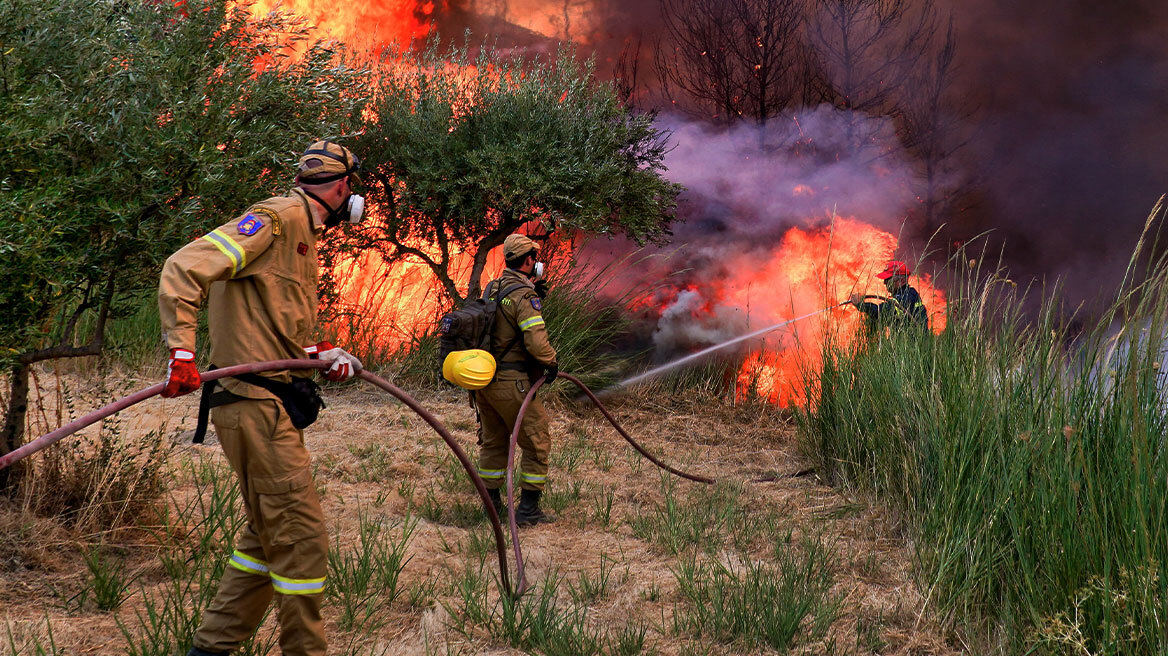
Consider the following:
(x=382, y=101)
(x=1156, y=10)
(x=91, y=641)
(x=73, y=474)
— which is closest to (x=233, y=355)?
(x=91, y=641)

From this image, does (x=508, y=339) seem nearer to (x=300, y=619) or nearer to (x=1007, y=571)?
(x=300, y=619)

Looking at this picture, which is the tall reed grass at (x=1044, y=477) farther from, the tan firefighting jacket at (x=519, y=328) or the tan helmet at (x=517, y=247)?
the tan helmet at (x=517, y=247)

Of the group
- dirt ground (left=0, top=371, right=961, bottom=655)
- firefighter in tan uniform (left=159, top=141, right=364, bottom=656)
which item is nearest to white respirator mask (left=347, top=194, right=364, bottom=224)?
firefighter in tan uniform (left=159, top=141, right=364, bottom=656)

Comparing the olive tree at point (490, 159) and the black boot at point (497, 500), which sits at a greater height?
the olive tree at point (490, 159)

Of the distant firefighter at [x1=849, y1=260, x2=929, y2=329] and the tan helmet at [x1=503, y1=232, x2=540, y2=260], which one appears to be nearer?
the tan helmet at [x1=503, y1=232, x2=540, y2=260]

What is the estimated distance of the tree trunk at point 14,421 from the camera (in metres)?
3.94

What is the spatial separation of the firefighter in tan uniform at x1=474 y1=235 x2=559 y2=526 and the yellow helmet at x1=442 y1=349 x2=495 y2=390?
32 cm

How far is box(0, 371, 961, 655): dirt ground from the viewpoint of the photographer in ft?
Result: 10.7

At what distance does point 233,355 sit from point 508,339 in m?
2.42

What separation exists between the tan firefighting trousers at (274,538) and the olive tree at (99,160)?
1.27 meters

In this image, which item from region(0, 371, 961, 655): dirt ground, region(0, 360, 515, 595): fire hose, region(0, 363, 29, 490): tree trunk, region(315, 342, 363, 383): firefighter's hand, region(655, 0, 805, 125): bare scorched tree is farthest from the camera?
region(655, 0, 805, 125): bare scorched tree

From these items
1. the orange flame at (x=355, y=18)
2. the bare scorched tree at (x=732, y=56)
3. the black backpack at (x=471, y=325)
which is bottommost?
the black backpack at (x=471, y=325)

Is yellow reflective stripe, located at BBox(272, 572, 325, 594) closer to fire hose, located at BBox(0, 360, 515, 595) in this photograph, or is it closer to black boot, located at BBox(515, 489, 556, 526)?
fire hose, located at BBox(0, 360, 515, 595)

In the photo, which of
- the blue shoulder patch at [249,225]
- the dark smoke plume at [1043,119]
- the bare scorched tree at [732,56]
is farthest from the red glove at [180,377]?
the bare scorched tree at [732,56]
